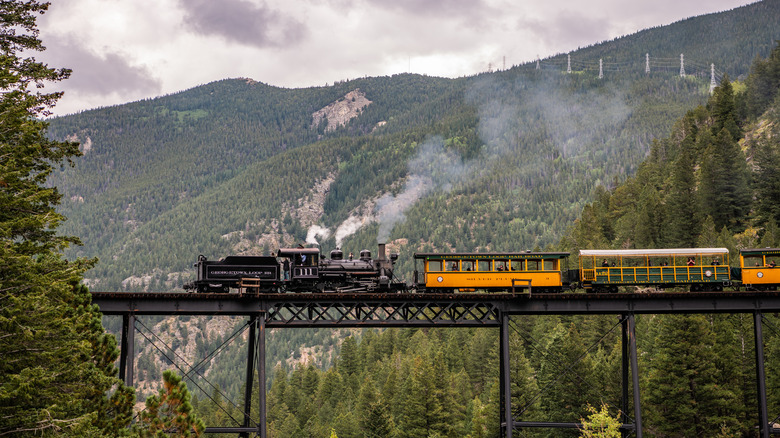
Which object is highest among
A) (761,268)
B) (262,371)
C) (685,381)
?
(761,268)

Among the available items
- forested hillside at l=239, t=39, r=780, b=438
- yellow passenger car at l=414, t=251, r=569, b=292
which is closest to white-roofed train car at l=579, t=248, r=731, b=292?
yellow passenger car at l=414, t=251, r=569, b=292

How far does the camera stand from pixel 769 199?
65.8m

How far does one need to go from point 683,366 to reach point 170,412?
3397cm

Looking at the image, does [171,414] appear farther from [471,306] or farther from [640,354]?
[640,354]

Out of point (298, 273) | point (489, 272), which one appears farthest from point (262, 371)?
point (489, 272)

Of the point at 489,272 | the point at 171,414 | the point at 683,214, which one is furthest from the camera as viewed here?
the point at 683,214

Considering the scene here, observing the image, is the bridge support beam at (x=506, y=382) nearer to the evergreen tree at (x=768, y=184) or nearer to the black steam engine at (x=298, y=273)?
the black steam engine at (x=298, y=273)

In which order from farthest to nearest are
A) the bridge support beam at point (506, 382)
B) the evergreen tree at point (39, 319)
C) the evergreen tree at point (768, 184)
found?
the evergreen tree at point (768, 184), the bridge support beam at point (506, 382), the evergreen tree at point (39, 319)

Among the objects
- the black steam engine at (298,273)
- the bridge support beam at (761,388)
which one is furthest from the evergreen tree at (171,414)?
the bridge support beam at (761,388)

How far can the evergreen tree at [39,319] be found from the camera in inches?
903

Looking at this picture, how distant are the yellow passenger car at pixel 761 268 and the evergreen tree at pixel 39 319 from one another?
3063 cm

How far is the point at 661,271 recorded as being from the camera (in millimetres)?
39188

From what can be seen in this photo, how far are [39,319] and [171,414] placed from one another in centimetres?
634

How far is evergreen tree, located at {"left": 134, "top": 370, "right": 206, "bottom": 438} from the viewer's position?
1053 inches
